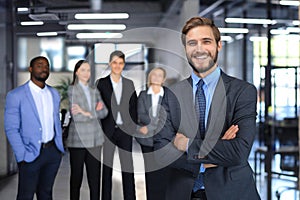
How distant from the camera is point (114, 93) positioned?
2820mm

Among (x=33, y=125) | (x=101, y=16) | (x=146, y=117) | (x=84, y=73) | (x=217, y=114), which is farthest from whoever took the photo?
(x=101, y=16)

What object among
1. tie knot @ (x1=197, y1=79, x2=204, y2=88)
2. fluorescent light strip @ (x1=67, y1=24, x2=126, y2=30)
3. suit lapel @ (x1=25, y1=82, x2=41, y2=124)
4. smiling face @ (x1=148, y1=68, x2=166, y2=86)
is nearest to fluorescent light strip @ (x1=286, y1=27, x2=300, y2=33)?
smiling face @ (x1=148, y1=68, x2=166, y2=86)

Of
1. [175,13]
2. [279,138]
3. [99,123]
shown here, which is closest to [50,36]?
[99,123]

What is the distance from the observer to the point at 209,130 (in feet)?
8.05

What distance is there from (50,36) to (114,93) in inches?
19.8

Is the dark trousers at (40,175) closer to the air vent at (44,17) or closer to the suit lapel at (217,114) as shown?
the air vent at (44,17)

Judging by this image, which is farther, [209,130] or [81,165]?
[81,165]

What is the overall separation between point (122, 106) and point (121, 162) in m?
0.34

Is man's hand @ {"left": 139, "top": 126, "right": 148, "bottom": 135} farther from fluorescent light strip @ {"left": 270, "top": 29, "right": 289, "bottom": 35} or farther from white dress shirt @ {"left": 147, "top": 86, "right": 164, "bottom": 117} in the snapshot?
fluorescent light strip @ {"left": 270, "top": 29, "right": 289, "bottom": 35}

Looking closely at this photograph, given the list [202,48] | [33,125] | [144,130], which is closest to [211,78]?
[202,48]

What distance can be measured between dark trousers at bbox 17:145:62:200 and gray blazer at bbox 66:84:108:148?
0.41ft

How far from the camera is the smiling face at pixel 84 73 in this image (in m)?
2.77

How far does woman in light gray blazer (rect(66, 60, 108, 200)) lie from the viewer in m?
2.78

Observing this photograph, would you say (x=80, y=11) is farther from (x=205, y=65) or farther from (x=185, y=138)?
(x=185, y=138)
